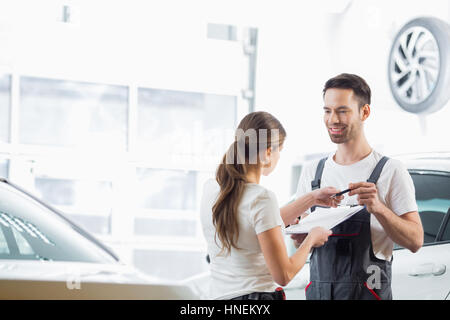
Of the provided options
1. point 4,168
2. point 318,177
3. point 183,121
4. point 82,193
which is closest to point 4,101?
point 4,168

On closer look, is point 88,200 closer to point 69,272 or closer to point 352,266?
point 352,266

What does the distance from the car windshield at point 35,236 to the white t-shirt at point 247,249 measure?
34 centimetres

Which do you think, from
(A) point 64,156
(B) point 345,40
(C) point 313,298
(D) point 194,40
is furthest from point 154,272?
(C) point 313,298

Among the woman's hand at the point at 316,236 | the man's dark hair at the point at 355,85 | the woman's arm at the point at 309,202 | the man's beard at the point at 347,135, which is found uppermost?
the man's dark hair at the point at 355,85

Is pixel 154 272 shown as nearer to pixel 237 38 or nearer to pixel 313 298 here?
pixel 237 38

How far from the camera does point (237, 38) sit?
17.6ft

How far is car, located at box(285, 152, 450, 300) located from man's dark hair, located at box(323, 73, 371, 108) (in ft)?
1.42

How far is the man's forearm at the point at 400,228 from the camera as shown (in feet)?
5.54

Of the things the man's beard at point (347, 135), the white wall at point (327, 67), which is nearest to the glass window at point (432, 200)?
the white wall at point (327, 67)

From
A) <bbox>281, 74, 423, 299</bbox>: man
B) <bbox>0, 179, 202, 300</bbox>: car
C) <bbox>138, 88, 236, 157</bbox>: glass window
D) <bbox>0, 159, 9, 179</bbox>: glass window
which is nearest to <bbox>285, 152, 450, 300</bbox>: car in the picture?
<bbox>281, 74, 423, 299</bbox>: man

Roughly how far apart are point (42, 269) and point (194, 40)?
4.13 meters

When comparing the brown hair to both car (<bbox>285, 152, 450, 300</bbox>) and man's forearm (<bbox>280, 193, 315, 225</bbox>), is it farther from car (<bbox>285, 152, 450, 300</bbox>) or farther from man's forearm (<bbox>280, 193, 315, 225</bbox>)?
car (<bbox>285, 152, 450, 300</bbox>)

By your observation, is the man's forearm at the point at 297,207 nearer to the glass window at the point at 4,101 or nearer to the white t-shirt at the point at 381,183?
the white t-shirt at the point at 381,183

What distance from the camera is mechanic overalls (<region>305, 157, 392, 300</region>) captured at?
181 centimetres
